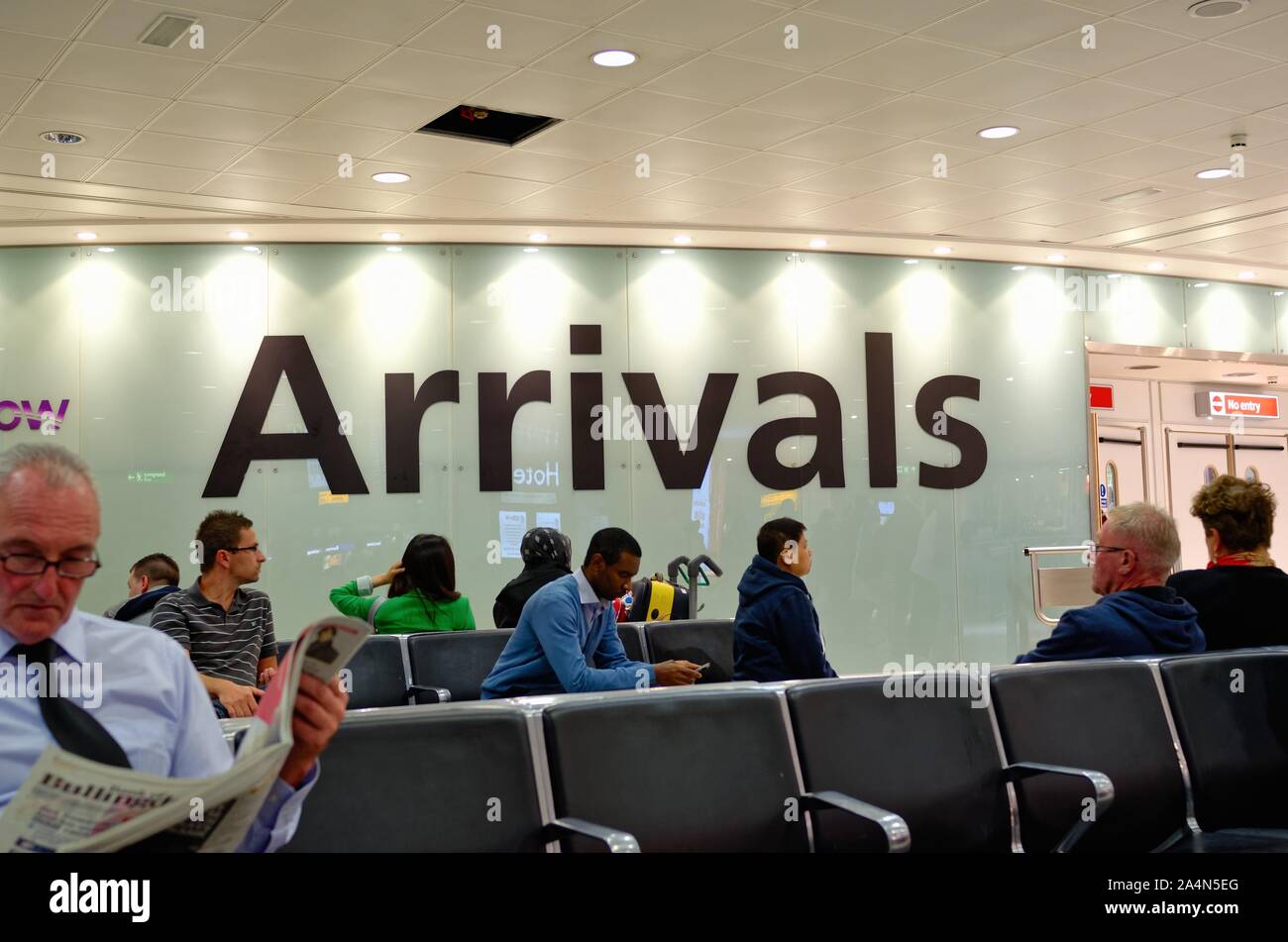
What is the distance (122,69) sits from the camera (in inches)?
240

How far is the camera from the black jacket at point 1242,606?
168 inches

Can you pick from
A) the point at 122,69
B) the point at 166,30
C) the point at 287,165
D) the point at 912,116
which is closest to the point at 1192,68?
the point at 912,116

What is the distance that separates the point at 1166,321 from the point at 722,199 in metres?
5.34

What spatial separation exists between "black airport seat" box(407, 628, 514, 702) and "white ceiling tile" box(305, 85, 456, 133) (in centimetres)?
310

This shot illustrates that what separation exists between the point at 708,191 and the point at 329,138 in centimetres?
275

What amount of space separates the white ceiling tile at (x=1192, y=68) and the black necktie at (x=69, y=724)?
6.25 m

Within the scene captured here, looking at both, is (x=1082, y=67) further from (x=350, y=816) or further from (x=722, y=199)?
(x=350, y=816)

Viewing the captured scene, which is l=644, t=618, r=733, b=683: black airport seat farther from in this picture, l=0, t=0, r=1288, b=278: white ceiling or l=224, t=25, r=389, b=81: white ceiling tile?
l=224, t=25, r=389, b=81: white ceiling tile

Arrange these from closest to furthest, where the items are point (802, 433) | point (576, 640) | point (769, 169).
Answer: point (576, 640) → point (769, 169) → point (802, 433)

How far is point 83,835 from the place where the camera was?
1497 mm

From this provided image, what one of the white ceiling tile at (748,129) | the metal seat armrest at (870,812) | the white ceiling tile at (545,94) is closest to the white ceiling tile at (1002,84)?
the white ceiling tile at (748,129)

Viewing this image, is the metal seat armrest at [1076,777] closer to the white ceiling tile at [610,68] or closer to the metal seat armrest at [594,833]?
the metal seat armrest at [594,833]

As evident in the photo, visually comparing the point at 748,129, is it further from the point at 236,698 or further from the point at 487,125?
the point at 236,698
